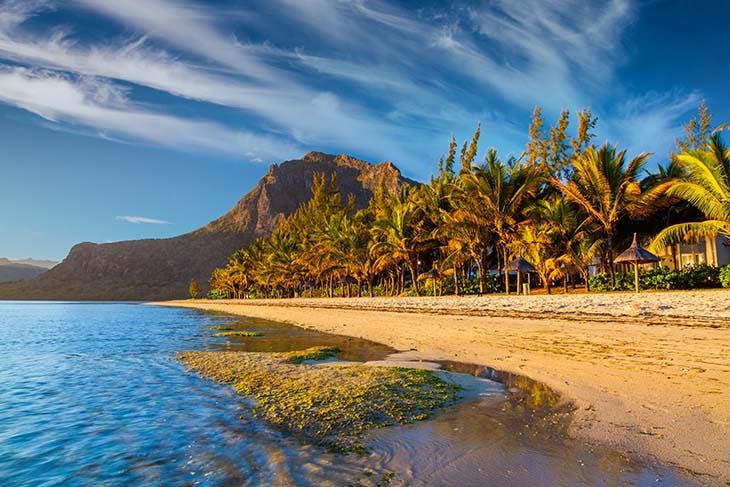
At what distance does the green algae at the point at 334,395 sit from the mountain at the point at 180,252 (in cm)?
14859

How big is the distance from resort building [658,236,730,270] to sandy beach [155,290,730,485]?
16010 mm

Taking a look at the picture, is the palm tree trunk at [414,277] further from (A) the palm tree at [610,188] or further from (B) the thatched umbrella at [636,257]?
(B) the thatched umbrella at [636,257]

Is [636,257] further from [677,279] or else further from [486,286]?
[486,286]

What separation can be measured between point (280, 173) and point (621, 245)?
174050 millimetres

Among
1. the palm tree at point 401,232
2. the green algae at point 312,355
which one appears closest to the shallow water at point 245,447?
the green algae at point 312,355

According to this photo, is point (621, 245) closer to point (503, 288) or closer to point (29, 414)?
point (503, 288)

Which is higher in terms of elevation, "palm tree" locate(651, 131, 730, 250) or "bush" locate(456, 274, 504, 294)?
"palm tree" locate(651, 131, 730, 250)

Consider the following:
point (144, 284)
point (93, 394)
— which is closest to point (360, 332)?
point (93, 394)

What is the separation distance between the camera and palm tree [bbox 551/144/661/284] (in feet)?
82.0

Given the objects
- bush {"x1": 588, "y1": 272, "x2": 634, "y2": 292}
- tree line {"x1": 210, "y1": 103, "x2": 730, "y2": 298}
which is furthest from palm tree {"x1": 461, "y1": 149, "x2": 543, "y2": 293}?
bush {"x1": 588, "y1": 272, "x2": 634, "y2": 292}

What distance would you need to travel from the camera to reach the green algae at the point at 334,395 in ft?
18.8

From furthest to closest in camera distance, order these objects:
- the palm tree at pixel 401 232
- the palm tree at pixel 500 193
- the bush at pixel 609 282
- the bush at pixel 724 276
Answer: the palm tree at pixel 401 232 < the palm tree at pixel 500 193 < the bush at pixel 609 282 < the bush at pixel 724 276

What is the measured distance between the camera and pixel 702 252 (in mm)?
29141

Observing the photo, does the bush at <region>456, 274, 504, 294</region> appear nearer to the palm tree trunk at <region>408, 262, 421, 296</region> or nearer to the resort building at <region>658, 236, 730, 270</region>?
the palm tree trunk at <region>408, 262, 421, 296</region>
